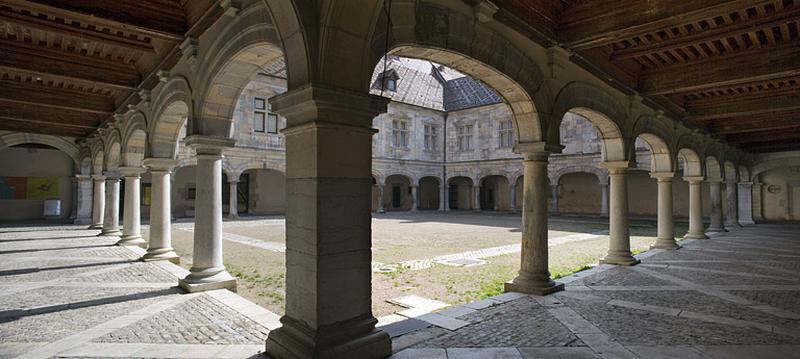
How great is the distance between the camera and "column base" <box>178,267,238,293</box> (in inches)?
205

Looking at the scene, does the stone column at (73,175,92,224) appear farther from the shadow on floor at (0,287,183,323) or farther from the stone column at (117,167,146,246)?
the shadow on floor at (0,287,183,323)

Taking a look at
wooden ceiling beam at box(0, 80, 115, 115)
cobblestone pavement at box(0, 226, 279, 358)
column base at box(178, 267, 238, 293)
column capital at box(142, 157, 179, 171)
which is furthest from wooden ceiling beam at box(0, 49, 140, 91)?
column base at box(178, 267, 238, 293)

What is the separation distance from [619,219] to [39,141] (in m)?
17.1

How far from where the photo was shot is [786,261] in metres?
8.04

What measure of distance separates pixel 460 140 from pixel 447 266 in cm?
1828

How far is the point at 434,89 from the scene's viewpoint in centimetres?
2552

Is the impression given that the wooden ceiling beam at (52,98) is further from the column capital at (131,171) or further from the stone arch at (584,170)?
the stone arch at (584,170)

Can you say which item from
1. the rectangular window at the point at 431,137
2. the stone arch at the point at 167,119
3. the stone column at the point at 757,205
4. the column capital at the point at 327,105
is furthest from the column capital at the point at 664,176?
the rectangular window at the point at 431,137

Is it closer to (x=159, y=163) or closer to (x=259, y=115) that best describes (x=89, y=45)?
(x=159, y=163)

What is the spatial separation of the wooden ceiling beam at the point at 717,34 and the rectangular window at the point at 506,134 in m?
17.1

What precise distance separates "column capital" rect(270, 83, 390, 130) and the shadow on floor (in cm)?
346

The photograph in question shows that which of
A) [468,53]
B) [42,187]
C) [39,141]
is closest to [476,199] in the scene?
[39,141]

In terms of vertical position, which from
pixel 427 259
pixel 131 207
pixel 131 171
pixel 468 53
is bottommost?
pixel 427 259

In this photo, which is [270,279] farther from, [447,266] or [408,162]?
[408,162]
